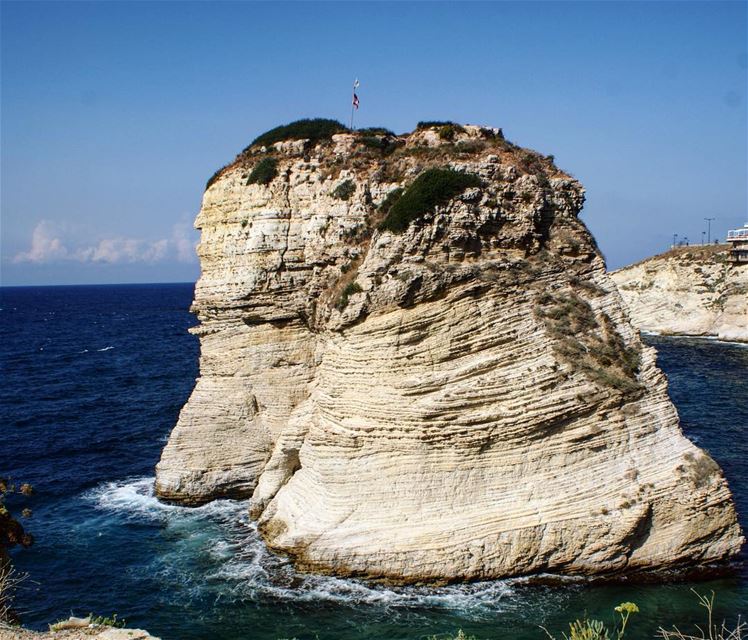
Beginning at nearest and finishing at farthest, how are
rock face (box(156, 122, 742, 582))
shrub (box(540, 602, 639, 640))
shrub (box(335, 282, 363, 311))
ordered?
shrub (box(540, 602, 639, 640)) < rock face (box(156, 122, 742, 582)) < shrub (box(335, 282, 363, 311))

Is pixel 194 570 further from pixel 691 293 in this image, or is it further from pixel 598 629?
pixel 691 293

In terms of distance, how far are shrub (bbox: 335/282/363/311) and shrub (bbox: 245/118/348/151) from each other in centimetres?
919

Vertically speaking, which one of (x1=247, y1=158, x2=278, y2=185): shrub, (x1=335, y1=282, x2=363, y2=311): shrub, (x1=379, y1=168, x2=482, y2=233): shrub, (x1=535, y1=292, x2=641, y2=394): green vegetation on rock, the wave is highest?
(x1=247, y1=158, x2=278, y2=185): shrub

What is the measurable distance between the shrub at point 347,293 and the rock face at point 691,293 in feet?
214

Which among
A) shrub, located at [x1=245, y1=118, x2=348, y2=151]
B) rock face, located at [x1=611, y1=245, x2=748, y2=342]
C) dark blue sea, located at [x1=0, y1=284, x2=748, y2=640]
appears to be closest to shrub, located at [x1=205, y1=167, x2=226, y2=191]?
shrub, located at [x1=245, y1=118, x2=348, y2=151]

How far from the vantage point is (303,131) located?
3031 cm

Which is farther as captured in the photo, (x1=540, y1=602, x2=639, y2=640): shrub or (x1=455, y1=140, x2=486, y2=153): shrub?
(x1=455, y1=140, x2=486, y2=153): shrub

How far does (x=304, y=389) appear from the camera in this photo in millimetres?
29156

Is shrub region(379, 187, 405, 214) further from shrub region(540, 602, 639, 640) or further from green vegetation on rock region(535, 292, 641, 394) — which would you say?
shrub region(540, 602, 639, 640)

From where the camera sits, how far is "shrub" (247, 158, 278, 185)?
28703mm

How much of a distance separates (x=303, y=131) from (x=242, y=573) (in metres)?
18.5

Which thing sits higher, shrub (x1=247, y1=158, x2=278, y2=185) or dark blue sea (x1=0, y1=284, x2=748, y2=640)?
shrub (x1=247, y1=158, x2=278, y2=185)

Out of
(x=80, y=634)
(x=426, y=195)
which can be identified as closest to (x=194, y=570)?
(x=80, y=634)

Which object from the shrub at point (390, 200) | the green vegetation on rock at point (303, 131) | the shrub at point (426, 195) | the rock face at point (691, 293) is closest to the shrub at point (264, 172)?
the green vegetation on rock at point (303, 131)
